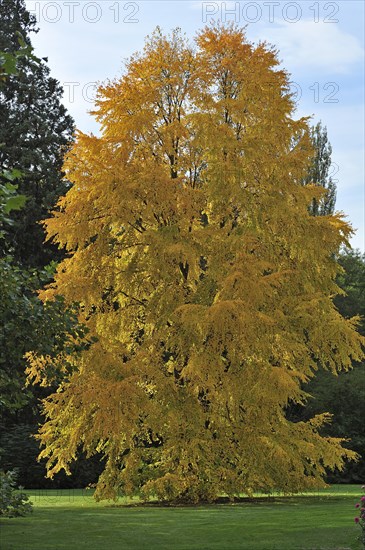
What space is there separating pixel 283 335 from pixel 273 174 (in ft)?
12.6

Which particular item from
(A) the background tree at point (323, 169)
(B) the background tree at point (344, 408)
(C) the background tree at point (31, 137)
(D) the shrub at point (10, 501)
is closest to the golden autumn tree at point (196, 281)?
(D) the shrub at point (10, 501)

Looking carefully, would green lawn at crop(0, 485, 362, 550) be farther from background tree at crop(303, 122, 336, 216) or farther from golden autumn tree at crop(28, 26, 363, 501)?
background tree at crop(303, 122, 336, 216)

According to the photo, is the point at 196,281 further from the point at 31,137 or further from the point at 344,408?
the point at 31,137

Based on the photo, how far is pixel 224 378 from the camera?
19.4 m

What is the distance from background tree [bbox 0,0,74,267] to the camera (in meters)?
33.7

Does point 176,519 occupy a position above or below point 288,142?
below

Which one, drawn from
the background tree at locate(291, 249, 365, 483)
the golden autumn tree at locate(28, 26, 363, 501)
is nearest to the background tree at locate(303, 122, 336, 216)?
the background tree at locate(291, 249, 365, 483)

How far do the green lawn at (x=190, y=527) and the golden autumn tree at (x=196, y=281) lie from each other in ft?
4.76

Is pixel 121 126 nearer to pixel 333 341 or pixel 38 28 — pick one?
pixel 333 341

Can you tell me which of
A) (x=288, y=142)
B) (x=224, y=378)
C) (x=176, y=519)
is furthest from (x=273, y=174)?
(x=176, y=519)

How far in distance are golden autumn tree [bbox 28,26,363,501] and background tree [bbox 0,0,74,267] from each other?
464 inches

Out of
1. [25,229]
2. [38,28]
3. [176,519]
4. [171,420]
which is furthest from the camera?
[38,28]

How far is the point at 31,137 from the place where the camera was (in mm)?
36469

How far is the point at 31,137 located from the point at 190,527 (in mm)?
25514
